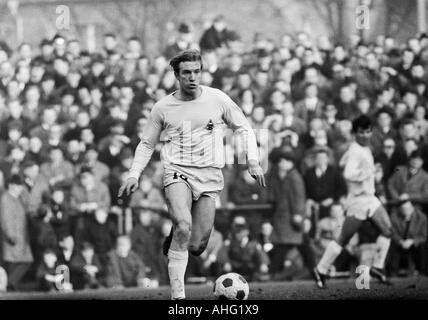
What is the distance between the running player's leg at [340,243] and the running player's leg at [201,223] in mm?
3272

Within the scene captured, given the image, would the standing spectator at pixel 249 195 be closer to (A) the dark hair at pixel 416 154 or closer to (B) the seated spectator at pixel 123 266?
(B) the seated spectator at pixel 123 266

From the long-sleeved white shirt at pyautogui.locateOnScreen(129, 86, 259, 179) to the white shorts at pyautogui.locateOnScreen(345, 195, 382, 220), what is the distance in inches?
122

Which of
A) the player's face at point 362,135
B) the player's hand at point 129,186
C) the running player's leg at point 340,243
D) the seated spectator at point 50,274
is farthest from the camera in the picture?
the seated spectator at point 50,274

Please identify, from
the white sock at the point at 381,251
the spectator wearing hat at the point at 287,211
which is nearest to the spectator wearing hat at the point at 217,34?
the spectator wearing hat at the point at 287,211

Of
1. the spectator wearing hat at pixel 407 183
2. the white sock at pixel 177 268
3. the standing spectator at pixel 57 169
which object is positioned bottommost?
the white sock at pixel 177 268

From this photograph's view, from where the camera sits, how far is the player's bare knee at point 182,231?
32.4ft

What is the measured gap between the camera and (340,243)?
13.3m

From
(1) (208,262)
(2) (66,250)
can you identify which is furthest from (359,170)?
(2) (66,250)

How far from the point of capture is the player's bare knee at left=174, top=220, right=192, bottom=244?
9.88 metres

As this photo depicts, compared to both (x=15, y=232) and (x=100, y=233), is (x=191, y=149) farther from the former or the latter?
(x=15, y=232)

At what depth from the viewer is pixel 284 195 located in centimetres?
1466

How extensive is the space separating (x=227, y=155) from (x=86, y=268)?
217 cm

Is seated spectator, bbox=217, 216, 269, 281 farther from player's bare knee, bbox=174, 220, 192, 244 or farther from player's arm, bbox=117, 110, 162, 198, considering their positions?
player's bare knee, bbox=174, 220, 192, 244
